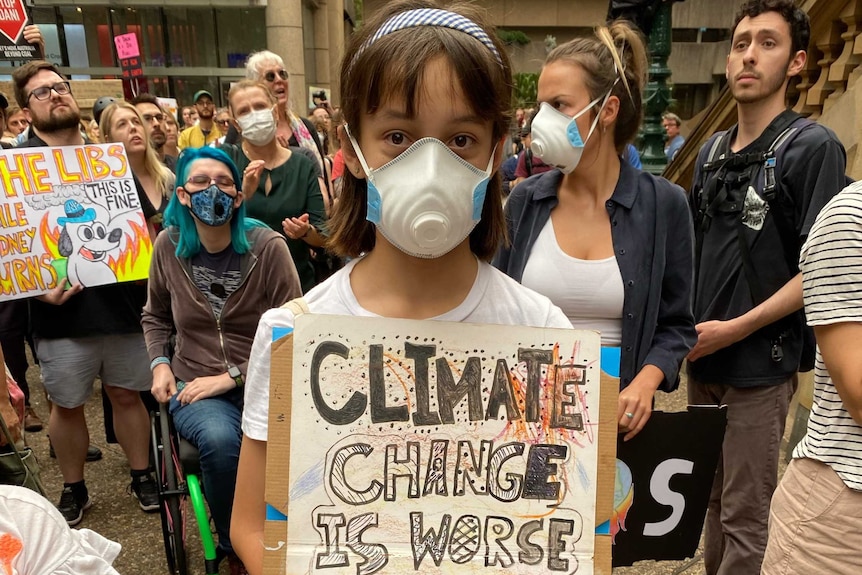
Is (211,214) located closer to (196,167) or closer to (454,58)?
(196,167)

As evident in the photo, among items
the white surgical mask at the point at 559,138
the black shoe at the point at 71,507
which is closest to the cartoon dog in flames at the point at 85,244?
the black shoe at the point at 71,507

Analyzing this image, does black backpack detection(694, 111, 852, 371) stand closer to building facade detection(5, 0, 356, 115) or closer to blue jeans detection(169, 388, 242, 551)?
blue jeans detection(169, 388, 242, 551)

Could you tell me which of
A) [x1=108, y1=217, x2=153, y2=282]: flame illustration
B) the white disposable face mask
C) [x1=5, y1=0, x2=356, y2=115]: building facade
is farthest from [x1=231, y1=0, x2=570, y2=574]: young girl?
[x1=5, y1=0, x2=356, y2=115]: building facade

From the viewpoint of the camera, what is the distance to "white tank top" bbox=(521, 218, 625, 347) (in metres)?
1.93

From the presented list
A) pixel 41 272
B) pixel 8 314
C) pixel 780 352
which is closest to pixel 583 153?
pixel 780 352

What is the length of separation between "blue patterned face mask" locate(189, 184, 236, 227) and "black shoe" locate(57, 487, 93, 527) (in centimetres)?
192

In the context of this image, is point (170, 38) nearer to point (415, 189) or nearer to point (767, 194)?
point (767, 194)

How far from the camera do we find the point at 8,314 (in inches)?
152

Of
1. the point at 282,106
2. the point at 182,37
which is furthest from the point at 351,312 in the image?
the point at 182,37

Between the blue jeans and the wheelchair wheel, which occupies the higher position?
the blue jeans

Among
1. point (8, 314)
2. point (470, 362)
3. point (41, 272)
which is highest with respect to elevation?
point (470, 362)

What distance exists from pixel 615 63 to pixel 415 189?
49.9 inches

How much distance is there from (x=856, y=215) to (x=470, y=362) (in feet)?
3.07

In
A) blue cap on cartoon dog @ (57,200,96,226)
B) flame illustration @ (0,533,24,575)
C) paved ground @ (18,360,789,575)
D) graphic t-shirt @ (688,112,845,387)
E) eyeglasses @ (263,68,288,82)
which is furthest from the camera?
eyeglasses @ (263,68,288,82)
